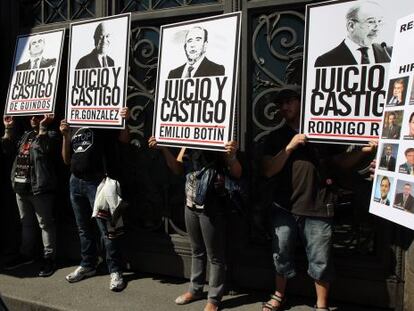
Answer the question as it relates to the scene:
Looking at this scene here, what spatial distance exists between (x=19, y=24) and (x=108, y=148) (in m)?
2.00

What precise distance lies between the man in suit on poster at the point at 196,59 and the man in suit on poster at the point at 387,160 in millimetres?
1336

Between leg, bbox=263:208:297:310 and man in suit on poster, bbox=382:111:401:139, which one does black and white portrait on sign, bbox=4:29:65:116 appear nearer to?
leg, bbox=263:208:297:310

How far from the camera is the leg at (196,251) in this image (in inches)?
154

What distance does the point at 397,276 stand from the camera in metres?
3.77

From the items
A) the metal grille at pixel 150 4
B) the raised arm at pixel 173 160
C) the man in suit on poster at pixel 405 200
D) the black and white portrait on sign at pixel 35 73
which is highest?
the metal grille at pixel 150 4

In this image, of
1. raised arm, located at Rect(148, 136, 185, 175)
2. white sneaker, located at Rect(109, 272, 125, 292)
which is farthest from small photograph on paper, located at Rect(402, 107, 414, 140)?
white sneaker, located at Rect(109, 272, 125, 292)

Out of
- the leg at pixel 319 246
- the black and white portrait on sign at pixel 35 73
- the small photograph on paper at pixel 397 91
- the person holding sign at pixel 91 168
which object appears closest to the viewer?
the small photograph on paper at pixel 397 91

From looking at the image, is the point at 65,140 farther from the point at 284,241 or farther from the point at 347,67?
the point at 347,67

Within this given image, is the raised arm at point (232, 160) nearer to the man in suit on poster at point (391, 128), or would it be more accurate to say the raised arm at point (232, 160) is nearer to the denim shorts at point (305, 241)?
the denim shorts at point (305, 241)

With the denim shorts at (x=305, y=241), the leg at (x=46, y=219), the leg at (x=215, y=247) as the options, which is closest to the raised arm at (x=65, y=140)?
the leg at (x=46, y=219)

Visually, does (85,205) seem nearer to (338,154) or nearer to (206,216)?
(206,216)

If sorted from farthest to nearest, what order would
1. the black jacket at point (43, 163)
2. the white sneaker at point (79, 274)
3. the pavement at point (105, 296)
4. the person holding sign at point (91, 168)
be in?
the black jacket at point (43, 163), the white sneaker at point (79, 274), the person holding sign at point (91, 168), the pavement at point (105, 296)

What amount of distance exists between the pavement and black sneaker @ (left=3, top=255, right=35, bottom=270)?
19 cm

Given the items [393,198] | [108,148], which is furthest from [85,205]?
[393,198]
